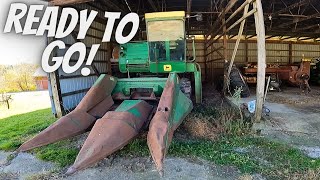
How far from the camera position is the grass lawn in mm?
3304

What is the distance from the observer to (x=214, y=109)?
6.36m

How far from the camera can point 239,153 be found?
385 cm

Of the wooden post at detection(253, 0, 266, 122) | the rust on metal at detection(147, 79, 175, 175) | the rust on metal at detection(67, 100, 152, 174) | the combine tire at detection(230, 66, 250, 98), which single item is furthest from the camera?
the combine tire at detection(230, 66, 250, 98)

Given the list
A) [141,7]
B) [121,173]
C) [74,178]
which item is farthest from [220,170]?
[141,7]

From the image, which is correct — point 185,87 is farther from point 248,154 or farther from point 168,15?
point 248,154

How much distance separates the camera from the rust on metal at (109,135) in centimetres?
290

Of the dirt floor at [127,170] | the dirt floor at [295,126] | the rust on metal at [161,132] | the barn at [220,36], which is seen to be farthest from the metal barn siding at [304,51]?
the dirt floor at [127,170]

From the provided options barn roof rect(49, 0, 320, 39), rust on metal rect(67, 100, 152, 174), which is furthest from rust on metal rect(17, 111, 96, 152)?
barn roof rect(49, 0, 320, 39)

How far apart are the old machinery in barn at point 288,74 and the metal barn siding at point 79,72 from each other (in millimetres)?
5819

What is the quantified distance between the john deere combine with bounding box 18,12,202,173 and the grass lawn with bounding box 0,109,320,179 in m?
0.46

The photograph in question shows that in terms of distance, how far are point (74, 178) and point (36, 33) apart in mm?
4336

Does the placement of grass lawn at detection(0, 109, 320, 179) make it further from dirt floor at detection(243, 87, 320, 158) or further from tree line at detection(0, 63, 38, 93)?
tree line at detection(0, 63, 38, 93)

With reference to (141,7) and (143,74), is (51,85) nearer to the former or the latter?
(143,74)

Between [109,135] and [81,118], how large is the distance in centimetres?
93
